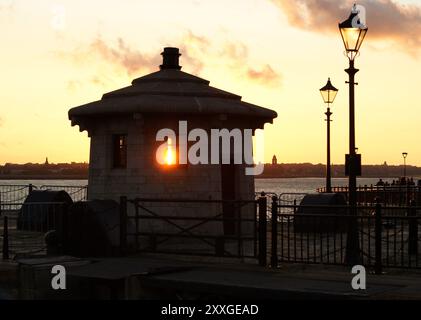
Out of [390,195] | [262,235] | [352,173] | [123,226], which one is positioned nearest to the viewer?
[262,235]

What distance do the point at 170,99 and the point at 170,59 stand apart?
106 inches

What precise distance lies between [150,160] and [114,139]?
1242mm

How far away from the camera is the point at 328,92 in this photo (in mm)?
27469

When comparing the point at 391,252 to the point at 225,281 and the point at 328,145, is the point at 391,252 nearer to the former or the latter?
the point at 225,281

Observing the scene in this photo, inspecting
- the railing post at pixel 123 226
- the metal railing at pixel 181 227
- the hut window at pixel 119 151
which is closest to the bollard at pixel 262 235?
the metal railing at pixel 181 227

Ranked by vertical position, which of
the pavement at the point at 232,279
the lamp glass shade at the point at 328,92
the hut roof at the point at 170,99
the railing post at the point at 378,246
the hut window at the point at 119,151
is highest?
the lamp glass shade at the point at 328,92

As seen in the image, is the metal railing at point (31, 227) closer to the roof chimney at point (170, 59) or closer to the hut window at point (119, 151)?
the hut window at point (119, 151)

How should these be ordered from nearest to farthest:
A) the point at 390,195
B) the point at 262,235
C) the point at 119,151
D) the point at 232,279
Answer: the point at 232,279 < the point at 262,235 < the point at 119,151 < the point at 390,195

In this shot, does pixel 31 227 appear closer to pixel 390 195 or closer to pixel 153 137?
pixel 153 137

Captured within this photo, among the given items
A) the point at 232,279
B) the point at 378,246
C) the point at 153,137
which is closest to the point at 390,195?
the point at 153,137

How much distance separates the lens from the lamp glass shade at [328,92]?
2741cm

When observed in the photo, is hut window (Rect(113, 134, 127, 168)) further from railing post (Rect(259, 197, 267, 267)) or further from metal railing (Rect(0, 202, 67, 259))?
railing post (Rect(259, 197, 267, 267))

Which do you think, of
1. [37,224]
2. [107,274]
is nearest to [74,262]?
[107,274]

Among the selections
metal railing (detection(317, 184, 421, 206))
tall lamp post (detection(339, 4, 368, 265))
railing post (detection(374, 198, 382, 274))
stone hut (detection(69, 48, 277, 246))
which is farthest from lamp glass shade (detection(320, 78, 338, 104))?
railing post (detection(374, 198, 382, 274))
